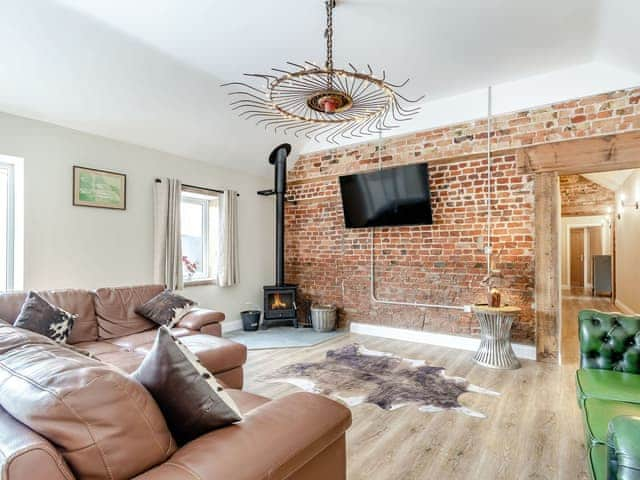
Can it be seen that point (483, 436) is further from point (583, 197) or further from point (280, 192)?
point (583, 197)

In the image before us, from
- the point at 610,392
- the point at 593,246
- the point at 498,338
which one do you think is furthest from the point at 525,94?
the point at 593,246

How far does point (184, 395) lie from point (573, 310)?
8.04 m

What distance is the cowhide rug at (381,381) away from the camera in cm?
294

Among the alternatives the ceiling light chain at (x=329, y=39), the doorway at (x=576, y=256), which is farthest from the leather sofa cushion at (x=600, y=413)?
the doorway at (x=576, y=256)

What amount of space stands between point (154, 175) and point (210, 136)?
33.9 inches

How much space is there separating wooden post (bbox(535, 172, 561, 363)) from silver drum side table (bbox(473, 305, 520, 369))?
1.45ft

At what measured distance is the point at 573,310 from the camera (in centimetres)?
708

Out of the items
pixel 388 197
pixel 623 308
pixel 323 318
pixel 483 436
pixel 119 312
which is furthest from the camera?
pixel 623 308

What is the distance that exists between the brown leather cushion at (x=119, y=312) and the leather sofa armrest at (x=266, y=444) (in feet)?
8.19

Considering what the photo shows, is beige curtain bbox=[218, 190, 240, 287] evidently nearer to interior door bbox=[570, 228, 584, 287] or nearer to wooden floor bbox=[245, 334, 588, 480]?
wooden floor bbox=[245, 334, 588, 480]

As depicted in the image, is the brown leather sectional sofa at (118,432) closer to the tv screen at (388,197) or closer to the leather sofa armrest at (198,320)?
the leather sofa armrest at (198,320)

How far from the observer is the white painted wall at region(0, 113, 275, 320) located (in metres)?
3.53

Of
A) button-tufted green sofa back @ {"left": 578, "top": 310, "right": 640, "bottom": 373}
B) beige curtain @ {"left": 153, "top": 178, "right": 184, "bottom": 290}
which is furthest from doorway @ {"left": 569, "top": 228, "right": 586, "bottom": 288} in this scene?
beige curtain @ {"left": 153, "top": 178, "right": 184, "bottom": 290}

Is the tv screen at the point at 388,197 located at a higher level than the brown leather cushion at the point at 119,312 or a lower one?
higher
